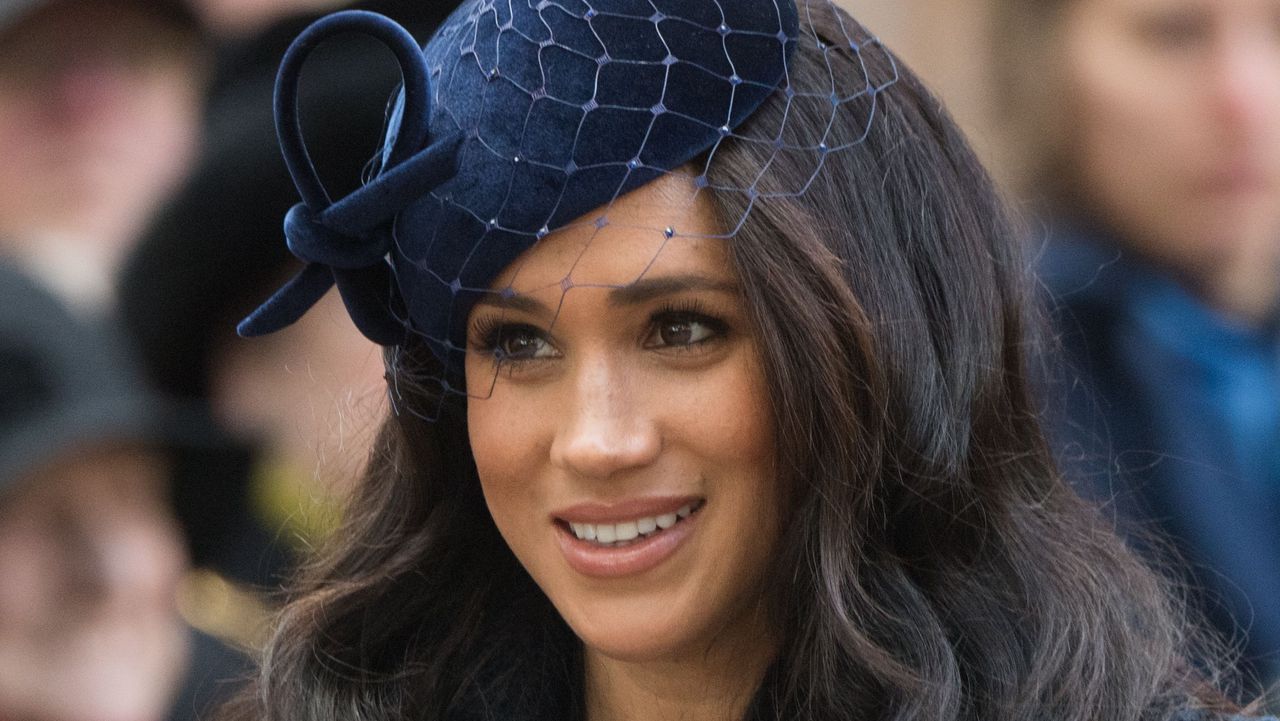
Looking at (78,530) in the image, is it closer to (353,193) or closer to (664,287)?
(353,193)

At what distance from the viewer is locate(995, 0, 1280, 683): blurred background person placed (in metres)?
3.92

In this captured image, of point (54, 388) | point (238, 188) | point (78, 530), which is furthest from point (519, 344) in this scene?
point (238, 188)

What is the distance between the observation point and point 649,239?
113 inches

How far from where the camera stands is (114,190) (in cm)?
436

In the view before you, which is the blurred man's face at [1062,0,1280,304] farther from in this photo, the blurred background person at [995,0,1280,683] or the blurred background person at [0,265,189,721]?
the blurred background person at [0,265,189,721]

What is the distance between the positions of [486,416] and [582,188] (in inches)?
16.7

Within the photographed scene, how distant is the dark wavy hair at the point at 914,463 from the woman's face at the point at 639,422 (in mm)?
50

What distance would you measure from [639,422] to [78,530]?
155cm

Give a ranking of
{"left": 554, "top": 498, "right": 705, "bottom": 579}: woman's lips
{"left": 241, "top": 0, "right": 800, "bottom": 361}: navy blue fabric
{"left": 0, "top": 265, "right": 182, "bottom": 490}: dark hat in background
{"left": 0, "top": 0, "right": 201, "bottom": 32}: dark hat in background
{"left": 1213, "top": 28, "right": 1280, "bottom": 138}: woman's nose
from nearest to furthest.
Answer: {"left": 241, "top": 0, "right": 800, "bottom": 361}: navy blue fabric → {"left": 554, "top": 498, "right": 705, "bottom": 579}: woman's lips → {"left": 0, "top": 265, "right": 182, "bottom": 490}: dark hat in background → {"left": 1213, "top": 28, "right": 1280, "bottom": 138}: woman's nose → {"left": 0, "top": 0, "right": 201, "bottom": 32}: dark hat in background

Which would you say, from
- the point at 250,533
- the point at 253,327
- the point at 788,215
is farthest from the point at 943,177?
the point at 250,533

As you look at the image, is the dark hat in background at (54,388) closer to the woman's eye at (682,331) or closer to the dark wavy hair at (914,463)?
the dark wavy hair at (914,463)

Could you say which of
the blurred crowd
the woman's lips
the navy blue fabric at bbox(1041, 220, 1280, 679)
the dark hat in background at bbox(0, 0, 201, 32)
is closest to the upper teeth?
the woman's lips

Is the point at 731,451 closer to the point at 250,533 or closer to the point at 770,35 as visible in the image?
the point at 770,35

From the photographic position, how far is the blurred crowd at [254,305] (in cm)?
393
